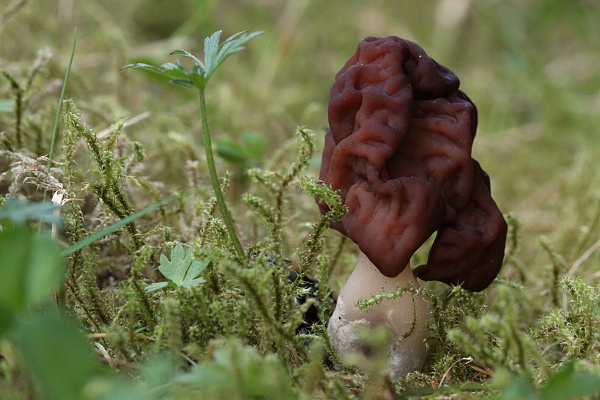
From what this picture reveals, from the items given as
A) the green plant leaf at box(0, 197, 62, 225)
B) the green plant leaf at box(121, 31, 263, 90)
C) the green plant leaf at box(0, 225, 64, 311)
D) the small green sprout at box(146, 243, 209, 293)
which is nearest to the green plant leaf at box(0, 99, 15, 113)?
the green plant leaf at box(121, 31, 263, 90)

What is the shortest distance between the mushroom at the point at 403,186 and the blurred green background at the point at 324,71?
4.03ft

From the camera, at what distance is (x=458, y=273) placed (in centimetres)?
186

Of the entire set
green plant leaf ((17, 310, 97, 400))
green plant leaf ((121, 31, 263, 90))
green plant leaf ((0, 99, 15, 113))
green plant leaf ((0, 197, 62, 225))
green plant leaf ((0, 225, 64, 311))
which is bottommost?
green plant leaf ((17, 310, 97, 400))

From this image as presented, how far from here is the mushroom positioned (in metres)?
1.74

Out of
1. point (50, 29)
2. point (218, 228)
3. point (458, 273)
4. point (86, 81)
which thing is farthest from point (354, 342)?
point (50, 29)

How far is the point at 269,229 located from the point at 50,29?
10.2 ft

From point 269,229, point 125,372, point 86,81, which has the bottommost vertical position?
point 125,372

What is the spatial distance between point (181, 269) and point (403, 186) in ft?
2.38

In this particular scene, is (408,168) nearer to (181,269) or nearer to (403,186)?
(403,186)

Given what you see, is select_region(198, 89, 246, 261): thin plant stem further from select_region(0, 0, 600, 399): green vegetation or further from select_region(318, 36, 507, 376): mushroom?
select_region(318, 36, 507, 376): mushroom

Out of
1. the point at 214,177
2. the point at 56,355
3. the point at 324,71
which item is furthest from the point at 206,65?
the point at 324,71

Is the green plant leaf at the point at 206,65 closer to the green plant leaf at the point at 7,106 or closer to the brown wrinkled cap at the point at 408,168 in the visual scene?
the brown wrinkled cap at the point at 408,168

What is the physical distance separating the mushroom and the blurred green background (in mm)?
1228

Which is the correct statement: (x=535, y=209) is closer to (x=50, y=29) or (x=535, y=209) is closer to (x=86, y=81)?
(x=86, y=81)
